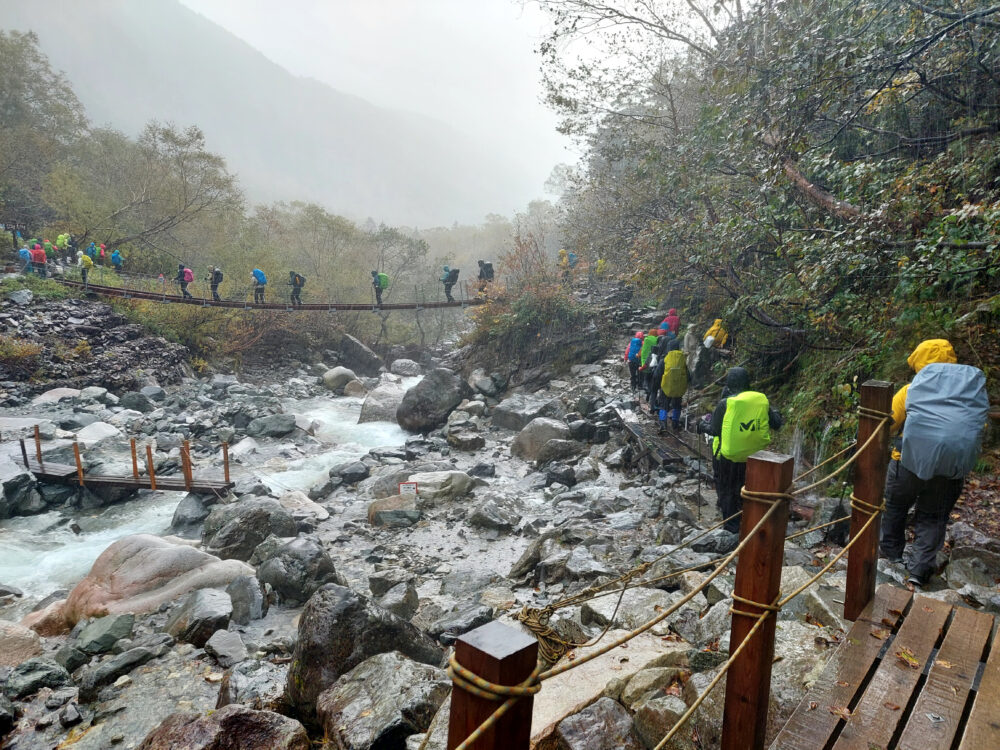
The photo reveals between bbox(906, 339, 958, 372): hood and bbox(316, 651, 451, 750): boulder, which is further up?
bbox(906, 339, 958, 372): hood

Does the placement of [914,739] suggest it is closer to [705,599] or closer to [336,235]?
[705,599]

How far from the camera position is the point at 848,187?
582 centimetres

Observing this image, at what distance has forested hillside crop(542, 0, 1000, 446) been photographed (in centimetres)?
448

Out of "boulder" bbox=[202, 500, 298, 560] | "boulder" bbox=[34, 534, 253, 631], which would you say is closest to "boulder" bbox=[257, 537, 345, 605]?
"boulder" bbox=[34, 534, 253, 631]

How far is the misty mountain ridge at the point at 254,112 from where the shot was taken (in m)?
126

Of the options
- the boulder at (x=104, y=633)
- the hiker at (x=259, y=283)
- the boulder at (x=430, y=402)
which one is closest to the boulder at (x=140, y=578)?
the boulder at (x=104, y=633)

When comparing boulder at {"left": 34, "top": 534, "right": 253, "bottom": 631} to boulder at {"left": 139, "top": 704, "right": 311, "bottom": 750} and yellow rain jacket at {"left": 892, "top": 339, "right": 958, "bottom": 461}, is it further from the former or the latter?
yellow rain jacket at {"left": 892, "top": 339, "right": 958, "bottom": 461}

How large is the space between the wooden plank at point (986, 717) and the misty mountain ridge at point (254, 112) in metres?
122

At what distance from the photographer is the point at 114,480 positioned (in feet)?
26.9

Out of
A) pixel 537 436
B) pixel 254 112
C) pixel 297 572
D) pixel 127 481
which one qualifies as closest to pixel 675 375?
pixel 537 436

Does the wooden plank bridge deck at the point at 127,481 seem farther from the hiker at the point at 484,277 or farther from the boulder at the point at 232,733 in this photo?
the hiker at the point at 484,277

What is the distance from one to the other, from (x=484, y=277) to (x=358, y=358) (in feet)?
24.7

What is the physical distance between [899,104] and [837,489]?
14.1 ft

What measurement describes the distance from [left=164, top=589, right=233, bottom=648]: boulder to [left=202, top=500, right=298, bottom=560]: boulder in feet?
4.33
